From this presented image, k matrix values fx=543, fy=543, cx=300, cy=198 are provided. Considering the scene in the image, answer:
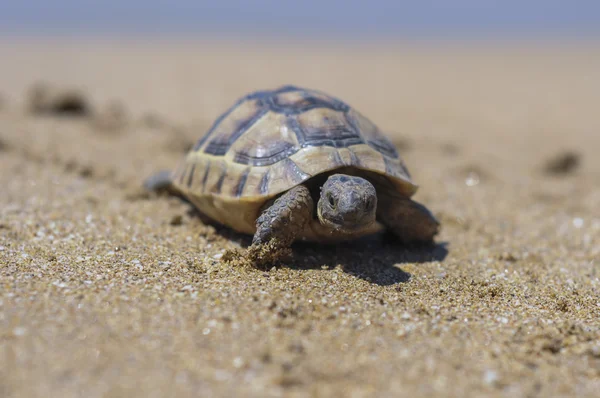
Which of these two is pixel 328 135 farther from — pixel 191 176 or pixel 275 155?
pixel 191 176

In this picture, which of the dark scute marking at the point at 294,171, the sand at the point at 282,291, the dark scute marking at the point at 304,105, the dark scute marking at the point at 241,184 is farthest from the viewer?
the dark scute marking at the point at 304,105

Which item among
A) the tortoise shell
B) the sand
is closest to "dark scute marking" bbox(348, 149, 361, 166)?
the tortoise shell

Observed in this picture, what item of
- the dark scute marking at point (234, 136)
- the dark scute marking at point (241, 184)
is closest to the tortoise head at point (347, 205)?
the dark scute marking at point (241, 184)

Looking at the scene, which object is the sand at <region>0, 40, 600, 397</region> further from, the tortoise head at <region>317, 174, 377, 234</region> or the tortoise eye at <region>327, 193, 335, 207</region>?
the tortoise eye at <region>327, 193, 335, 207</region>

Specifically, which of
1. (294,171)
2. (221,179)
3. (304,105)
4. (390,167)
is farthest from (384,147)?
(221,179)

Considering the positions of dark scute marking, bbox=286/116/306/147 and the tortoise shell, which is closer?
the tortoise shell

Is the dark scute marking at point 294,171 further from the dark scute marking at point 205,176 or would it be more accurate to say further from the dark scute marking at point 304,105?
the dark scute marking at point 205,176
